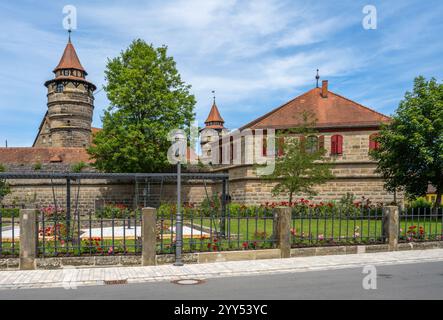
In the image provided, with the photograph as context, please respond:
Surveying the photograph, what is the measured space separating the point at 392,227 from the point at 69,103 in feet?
163

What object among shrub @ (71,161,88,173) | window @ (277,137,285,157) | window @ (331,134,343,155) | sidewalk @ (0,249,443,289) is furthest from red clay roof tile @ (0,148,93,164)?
sidewalk @ (0,249,443,289)

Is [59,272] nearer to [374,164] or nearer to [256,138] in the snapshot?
[256,138]

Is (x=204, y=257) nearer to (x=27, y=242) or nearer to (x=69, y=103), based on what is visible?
(x=27, y=242)

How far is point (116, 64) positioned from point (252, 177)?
1515 centimetres

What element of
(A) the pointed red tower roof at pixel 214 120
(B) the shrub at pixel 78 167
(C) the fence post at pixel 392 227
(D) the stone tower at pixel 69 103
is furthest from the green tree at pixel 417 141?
(A) the pointed red tower roof at pixel 214 120

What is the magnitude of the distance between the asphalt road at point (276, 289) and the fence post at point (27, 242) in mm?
1765

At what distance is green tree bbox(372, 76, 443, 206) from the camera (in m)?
22.6

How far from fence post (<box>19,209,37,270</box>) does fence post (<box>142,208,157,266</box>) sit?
267 centimetres

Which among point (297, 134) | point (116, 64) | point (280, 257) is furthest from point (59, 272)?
point (116, 64)

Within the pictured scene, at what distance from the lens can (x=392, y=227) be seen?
41.8ft

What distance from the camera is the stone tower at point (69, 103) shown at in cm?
5325

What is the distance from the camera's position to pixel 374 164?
28594 millimetres

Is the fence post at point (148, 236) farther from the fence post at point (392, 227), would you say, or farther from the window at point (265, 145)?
the window at point (265, 145)

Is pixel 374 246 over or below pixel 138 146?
below
